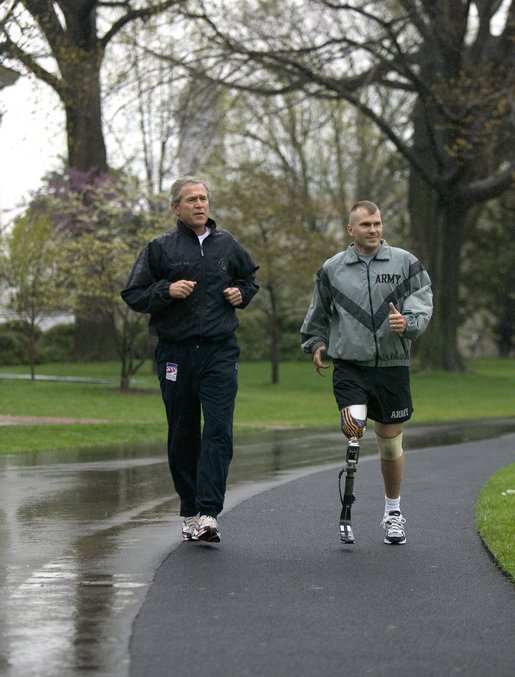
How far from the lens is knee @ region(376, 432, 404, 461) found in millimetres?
7902

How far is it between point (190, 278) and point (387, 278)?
1.06 meters

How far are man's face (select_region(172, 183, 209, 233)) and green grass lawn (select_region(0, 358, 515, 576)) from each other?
2363 millimetres

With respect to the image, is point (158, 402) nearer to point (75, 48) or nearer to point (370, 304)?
point (75, 48)

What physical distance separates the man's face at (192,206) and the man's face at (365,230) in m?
0.79

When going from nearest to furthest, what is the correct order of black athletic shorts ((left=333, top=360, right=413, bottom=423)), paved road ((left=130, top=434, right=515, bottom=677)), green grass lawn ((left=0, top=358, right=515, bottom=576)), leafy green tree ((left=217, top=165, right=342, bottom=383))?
paved road ((left=130, top=434, right=515, bottom=677))
black athletic shorts ((left=333, top=360, right=413, bottom=423))
green grass lawn ((left=0, top=358, right=515, bottom=576))
leafy green tree ((left=217, top=165, right=342, bottom=383))

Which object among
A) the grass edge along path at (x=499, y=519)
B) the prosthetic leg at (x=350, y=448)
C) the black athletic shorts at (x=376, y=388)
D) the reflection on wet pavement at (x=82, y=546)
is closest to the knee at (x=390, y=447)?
the black athletic shorts at (x=376, y=388)

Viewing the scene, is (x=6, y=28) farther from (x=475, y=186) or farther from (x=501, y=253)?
(x=501, y=253)

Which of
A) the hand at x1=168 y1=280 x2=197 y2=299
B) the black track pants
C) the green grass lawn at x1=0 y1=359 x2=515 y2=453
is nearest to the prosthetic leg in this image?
the black track pants

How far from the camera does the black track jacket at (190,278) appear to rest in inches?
305

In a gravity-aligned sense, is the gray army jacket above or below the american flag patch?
above

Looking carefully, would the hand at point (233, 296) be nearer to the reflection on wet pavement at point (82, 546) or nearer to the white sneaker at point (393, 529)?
the reflection on wet pavement at point (82, 546)

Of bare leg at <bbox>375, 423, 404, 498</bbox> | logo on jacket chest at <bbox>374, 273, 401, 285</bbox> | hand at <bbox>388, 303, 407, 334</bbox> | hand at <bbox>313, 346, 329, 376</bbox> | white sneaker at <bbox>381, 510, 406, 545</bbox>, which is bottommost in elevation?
white sneaker at <bbox>381, 510, 406, 545</bbox>

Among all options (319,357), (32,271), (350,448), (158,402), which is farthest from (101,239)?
(350,448)

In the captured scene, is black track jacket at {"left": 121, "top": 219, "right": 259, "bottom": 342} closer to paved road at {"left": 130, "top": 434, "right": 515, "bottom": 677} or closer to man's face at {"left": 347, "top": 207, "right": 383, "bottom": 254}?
man's face at {"left": 347, "top": 207, "right": 383, "bottom": 254}
